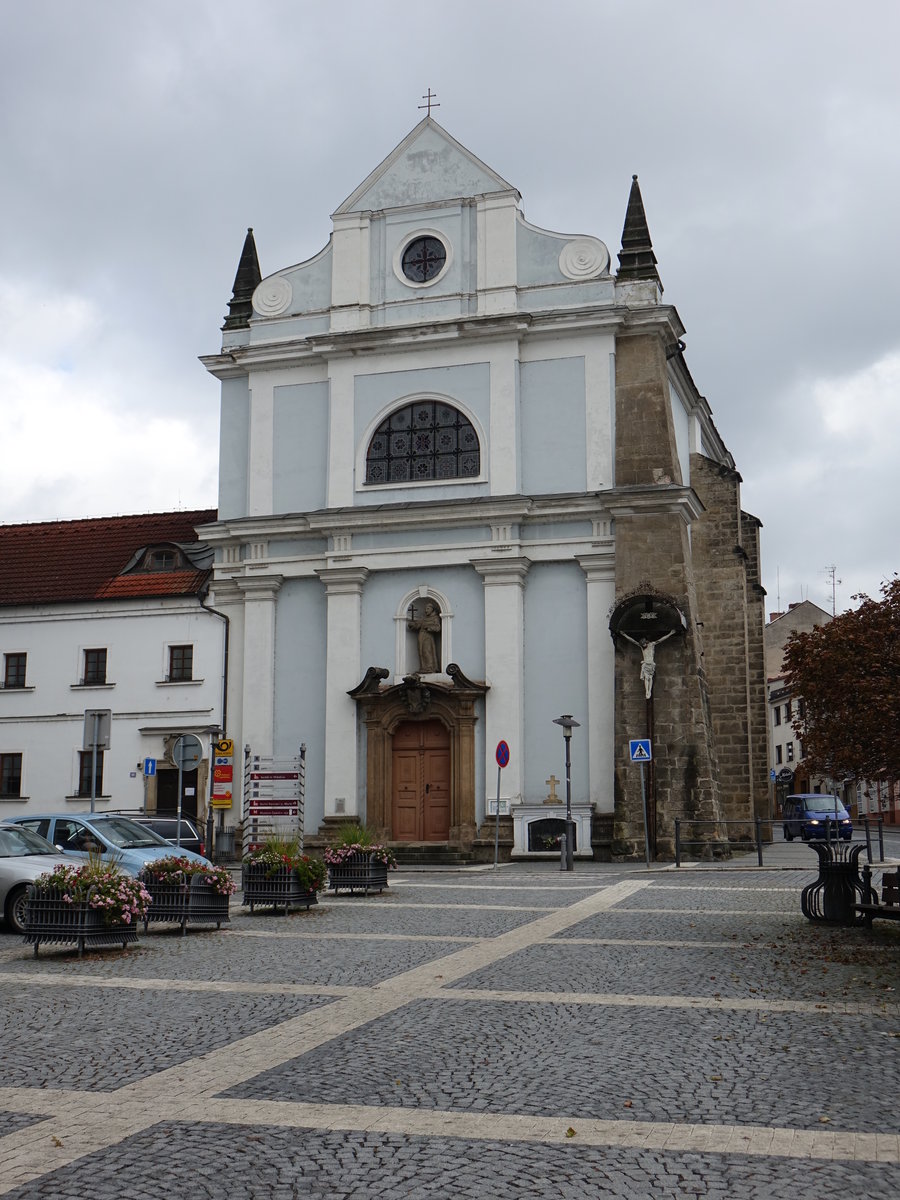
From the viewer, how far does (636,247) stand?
1330 inches

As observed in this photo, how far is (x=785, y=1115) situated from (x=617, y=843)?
77.3 feet

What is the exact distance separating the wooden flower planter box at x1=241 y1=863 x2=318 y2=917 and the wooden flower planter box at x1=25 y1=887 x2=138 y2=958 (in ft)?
13.4

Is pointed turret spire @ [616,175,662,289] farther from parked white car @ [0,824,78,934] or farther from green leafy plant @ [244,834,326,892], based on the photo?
parked white car @ [0,824,78,934]

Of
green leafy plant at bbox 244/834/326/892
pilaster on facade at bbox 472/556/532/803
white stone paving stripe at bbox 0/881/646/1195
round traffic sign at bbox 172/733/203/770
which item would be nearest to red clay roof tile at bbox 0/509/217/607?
pilaster on facade at bbox 472/556/532/803

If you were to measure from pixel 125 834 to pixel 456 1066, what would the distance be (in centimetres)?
1205

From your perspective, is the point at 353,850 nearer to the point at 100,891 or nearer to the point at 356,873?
the point at 356,873

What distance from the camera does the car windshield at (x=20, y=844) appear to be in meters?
16.5

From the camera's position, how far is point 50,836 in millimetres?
18703

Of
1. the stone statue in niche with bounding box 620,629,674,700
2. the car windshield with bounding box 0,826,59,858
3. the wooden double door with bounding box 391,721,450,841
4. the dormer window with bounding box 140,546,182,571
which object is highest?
the dormer window with bounding box 140,546,182,571

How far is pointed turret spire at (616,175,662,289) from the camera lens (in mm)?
33384

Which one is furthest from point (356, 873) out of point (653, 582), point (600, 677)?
point (653, 582)

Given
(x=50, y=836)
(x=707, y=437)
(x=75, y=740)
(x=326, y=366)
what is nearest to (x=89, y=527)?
(x=75, y=740)

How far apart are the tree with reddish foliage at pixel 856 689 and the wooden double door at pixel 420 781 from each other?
62.5ft

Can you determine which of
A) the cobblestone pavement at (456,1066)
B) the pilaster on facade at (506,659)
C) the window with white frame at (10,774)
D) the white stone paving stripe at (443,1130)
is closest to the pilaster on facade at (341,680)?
the pilaster on facade at (506,659)
